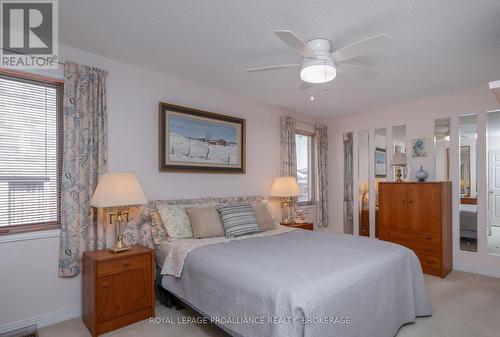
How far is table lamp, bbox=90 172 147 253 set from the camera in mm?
2469

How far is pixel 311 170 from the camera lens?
541 centimetres

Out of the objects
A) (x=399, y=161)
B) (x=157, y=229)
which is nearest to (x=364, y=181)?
(x=399, y=161)

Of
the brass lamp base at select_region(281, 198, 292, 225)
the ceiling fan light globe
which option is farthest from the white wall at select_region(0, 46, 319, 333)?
the ceiling fan light globe

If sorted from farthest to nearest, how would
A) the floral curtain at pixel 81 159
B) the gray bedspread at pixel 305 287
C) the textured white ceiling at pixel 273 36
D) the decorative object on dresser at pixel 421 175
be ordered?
the decorative object on dresser at pixel 421 175, the floral curtain at pixel 81 159, the textured white ceiling at pixel 273 36, the gray bedspread at pixel 305 287

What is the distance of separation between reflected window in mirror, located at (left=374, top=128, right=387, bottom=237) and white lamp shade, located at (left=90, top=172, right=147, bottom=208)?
3.99 metres

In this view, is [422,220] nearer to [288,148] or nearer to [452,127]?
[452,127]

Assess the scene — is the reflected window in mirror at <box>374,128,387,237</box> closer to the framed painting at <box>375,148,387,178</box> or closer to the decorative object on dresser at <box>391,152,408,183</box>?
the framed painting at <box>375,148,387,178</box>

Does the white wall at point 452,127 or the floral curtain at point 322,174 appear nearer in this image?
the white wall at point 452,127

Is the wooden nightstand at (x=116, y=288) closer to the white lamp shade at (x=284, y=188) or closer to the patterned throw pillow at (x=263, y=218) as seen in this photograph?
the patterned throw pillow at (x=263, y=218)

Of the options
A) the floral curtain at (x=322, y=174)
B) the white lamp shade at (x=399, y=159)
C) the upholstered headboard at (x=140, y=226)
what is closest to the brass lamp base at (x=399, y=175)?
the white lamp shade at (x=399, y=159)

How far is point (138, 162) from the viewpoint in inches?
125

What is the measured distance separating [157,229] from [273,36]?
7.28 ft

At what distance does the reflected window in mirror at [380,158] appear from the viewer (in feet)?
16.1

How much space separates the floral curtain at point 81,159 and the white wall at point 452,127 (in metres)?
4.17
